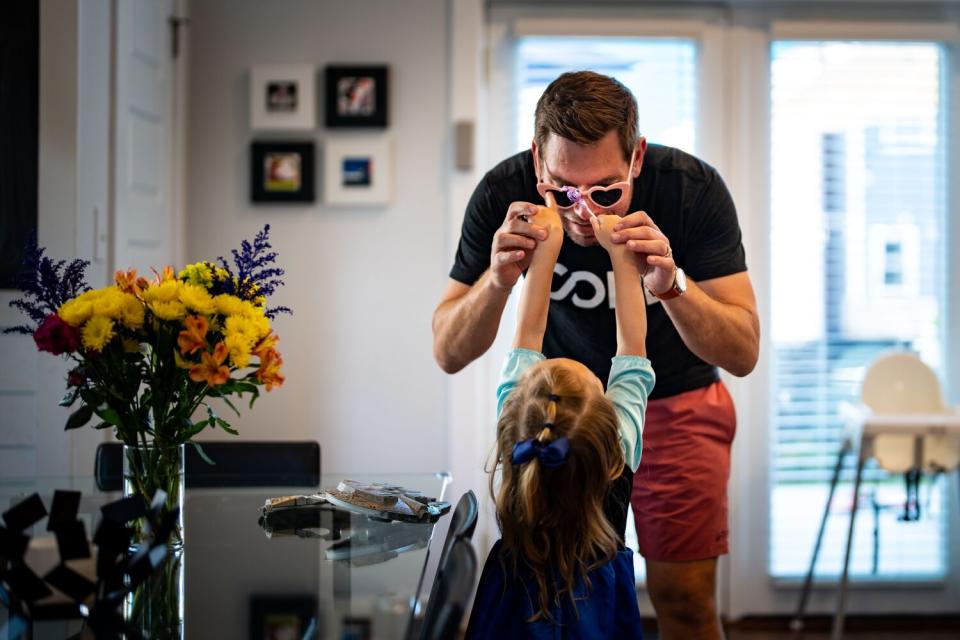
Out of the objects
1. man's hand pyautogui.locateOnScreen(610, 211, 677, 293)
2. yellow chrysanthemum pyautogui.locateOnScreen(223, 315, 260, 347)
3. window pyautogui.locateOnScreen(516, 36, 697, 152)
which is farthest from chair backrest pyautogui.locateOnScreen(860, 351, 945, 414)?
yellow chrysanthemum pyautogui.locateOnScreen(223, 315, 260, 347)

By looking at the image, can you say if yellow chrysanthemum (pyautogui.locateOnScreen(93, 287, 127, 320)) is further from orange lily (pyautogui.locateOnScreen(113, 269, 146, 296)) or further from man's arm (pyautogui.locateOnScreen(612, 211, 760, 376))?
man's arm (pyautogui.locateOnScreen(612, 211, 760, 376))

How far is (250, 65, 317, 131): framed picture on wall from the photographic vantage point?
341 centimetres

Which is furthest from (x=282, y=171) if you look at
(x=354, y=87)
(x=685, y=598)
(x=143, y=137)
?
(x=685, y=598)

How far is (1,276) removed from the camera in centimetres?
257

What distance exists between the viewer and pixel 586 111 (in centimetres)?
173

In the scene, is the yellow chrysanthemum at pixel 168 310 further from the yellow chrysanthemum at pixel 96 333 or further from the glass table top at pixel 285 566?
the glass table top at pixel 285 566

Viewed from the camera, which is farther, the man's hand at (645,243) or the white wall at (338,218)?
the white wall at (338,218)

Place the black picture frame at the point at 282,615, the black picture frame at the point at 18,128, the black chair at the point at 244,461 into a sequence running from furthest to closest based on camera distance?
the black picture frame at the point at 18,128 → the black chair at the point at 244,461 → the black picture frame at the point at 282,615

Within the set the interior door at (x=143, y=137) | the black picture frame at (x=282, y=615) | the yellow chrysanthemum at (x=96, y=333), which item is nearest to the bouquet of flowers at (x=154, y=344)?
the yellow chrysanthemum at (x=96, y=333)

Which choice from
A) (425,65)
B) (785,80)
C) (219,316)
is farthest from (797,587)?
(219,316)

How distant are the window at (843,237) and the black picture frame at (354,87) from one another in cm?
136

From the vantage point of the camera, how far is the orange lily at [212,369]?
1437mm

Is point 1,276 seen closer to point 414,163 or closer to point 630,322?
point 414,163

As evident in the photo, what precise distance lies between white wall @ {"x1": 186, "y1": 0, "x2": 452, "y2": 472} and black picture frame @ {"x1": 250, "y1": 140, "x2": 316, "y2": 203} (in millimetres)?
45
